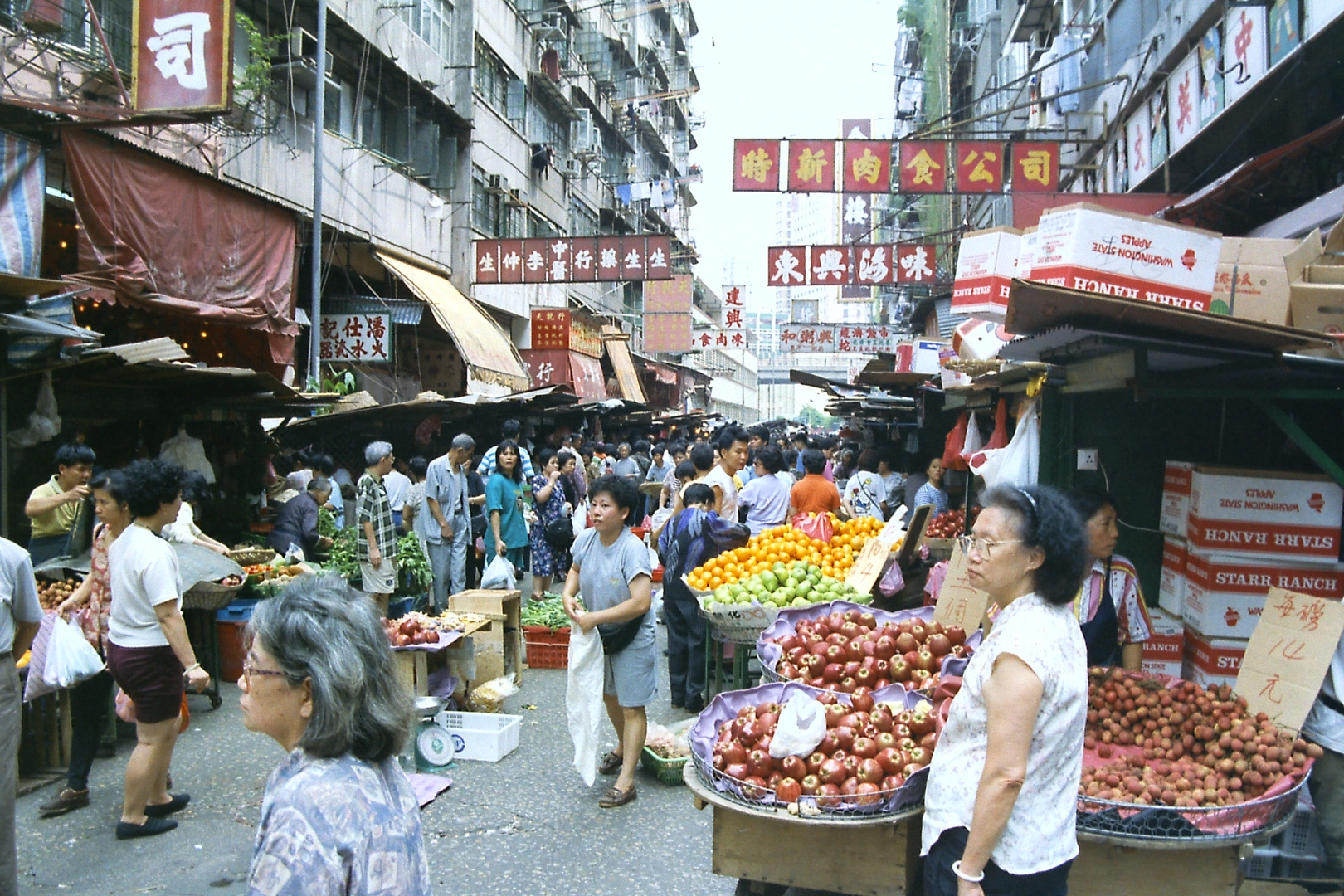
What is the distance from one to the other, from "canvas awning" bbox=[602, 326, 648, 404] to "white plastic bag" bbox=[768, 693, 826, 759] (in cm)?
2945

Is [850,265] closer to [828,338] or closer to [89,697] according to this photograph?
[828,338]

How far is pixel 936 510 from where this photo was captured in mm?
10859

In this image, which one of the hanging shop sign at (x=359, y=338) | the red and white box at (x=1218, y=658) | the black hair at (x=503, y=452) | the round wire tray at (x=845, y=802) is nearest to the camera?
the round wire tray at (x=845, y=802)

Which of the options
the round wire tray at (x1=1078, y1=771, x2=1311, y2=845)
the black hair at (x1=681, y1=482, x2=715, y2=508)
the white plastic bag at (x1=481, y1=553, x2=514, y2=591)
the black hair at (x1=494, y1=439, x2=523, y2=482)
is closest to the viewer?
the round wire tray at (x1=1078, y1=771, x2=1311, y2=845)

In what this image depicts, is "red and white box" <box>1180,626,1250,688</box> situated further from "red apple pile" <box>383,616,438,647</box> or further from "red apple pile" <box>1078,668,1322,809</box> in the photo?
"red apple pile" <box>383,616,438,647</box>

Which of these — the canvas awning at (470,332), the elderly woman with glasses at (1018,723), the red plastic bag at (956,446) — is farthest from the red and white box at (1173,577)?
the canvas awning at (470,332)

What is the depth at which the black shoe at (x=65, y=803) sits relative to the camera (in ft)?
16.9

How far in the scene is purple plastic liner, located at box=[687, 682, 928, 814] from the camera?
3498mm

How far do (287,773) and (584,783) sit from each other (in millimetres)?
4108

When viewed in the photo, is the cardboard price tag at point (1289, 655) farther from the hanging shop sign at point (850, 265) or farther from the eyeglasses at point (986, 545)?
the hanging shop sign at point (850, 265)

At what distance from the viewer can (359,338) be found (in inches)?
643

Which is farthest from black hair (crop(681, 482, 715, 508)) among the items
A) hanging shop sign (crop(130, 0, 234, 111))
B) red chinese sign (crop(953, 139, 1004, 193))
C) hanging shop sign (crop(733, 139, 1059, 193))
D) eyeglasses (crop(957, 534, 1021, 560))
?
red chinese sign (crop(953, 139, 1004, 193))

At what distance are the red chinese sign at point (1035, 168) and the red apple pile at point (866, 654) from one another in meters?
9.98

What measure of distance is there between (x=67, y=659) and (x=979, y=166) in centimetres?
1273
